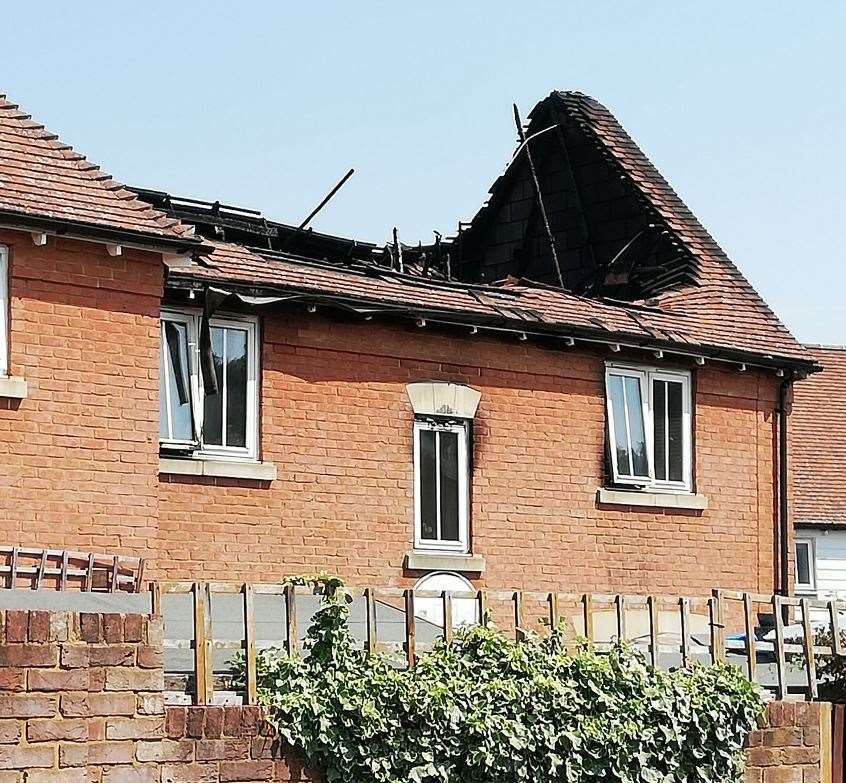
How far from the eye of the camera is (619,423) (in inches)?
761

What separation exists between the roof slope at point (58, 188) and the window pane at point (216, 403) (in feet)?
5.92

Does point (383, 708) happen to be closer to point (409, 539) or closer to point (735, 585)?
point (409, 539)

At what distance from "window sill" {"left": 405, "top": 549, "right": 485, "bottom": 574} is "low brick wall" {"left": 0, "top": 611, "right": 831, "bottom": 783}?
652 cm

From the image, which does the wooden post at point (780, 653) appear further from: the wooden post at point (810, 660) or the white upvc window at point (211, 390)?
the white upvc window at point (211, 390)

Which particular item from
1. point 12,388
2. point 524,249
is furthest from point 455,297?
point 524,249

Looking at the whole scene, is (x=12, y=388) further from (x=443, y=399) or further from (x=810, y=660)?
(x=810, y=660)

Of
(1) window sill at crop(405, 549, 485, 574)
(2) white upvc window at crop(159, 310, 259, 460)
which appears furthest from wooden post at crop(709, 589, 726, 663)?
(2) white upvc window at crop(159, 310, 259, 460)

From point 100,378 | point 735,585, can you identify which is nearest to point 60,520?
point 100,378

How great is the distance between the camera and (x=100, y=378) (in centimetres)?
1472

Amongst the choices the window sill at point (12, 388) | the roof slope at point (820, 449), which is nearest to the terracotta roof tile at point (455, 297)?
the window sill at point (12, 388)

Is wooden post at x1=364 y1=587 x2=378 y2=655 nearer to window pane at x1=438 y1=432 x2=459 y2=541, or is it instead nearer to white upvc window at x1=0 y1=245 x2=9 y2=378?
white upvc window at x1=0 y1=245 x2=9 y2=378

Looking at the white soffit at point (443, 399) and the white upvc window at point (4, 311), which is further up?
the white upvc window at point (4, 311)

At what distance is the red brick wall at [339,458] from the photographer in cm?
1447

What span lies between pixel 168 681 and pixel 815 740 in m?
6.14
